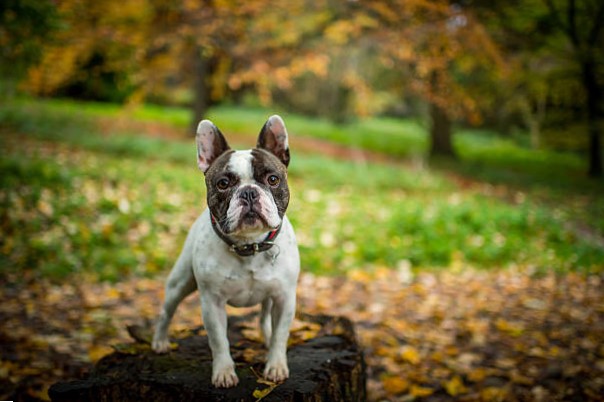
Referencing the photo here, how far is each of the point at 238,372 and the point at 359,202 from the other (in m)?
7.65

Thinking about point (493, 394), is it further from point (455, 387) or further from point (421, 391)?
point (421, 391)

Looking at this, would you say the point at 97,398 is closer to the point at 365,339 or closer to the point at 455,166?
the point at 365,339

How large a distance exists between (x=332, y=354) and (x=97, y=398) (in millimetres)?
1325

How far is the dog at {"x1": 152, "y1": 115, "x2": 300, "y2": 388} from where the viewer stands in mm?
2307

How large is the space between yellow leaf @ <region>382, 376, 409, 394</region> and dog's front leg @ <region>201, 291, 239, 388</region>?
1.89 meters

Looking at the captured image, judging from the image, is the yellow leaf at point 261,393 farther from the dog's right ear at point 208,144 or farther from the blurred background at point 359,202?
the blurred background at point 359,202

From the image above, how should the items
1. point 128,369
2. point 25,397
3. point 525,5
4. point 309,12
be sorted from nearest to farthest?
point 128,369, point 25,397, point 309,12, point 525,5

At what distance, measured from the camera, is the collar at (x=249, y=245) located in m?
2.42

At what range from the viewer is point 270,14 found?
37.1ft

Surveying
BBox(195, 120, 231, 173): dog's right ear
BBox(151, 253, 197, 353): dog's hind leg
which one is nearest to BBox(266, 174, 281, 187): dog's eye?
BBox(195, 120, 231, 173): dog's right ear

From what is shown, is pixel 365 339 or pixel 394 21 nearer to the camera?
pixel 365 339

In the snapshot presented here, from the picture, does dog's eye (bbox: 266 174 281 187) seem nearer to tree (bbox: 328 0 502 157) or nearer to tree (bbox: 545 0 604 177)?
tree (bbox: 328 0 502 157)

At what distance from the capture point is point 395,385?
408cm

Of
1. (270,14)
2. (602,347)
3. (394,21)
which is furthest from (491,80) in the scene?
(602,347)
